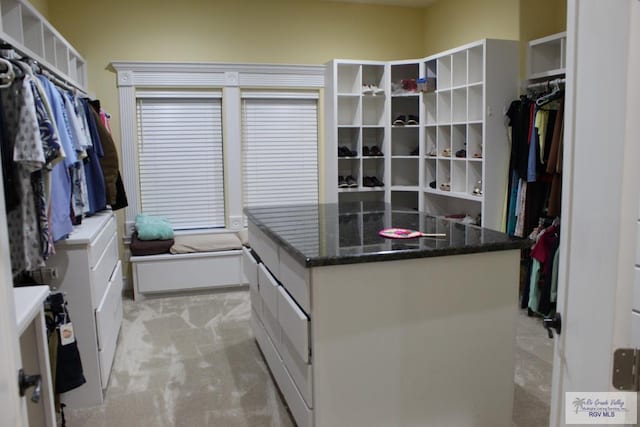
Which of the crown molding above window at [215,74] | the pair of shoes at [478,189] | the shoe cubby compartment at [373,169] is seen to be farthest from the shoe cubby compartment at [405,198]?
the crown molding above window at [215,74]

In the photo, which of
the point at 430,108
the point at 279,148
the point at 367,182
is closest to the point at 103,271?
the point at 279,148

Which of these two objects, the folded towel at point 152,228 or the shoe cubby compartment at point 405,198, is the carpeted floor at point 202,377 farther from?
the shoe cubby compartment at point 405,198

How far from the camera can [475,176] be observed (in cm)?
467

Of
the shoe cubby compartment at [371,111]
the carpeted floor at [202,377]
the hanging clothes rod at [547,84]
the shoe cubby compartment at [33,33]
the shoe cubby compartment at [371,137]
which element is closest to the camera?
the carpeted floor at [202,377]

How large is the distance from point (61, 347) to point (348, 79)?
4.02 m

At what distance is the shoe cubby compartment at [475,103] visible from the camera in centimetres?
445

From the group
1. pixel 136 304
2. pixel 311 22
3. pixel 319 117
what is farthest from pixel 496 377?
pixel 311 22

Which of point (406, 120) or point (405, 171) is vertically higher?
point (406, 120)

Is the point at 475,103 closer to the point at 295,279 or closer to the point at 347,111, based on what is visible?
the point at 347,111

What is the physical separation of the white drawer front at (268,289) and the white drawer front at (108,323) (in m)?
0.91

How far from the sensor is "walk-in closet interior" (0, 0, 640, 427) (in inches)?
88.0

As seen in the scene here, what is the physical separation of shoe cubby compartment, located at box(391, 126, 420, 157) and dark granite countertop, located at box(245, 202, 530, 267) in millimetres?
2321

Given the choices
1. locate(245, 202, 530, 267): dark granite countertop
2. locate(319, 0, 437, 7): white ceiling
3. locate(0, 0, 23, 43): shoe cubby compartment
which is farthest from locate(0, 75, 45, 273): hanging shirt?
locate(319, 0, 437, 7): white ceiling

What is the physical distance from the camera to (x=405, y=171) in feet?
19.0
